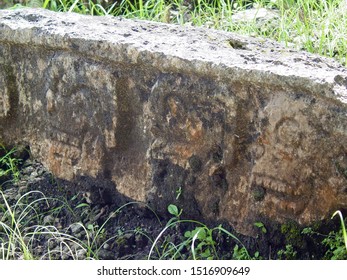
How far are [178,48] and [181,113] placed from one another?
230 mm

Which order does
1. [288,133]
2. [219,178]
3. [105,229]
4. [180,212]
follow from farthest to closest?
1. [105,229]
2. [180,212]
3. [219,178]
4. [288,133]

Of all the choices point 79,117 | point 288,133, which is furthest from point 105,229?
point 288,133

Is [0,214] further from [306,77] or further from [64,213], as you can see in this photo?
[306,77]

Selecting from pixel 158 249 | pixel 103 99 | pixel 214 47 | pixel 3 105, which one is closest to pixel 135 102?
pixel 103 99

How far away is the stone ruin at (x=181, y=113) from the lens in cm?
249

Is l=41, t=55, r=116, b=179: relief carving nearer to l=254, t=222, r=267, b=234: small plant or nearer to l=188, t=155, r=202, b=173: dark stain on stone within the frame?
l=188, t=155, r=202, b=173: dark stain on stone

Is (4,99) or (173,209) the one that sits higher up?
(4,99)

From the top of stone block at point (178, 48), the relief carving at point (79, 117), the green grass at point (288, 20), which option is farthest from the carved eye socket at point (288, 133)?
the green grass at point (288, 20)

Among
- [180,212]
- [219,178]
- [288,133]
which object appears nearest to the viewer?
[288,133]

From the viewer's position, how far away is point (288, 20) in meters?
3.94

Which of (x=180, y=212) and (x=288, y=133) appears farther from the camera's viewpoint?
(x=180, y=212)

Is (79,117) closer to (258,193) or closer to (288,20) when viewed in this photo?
(258,193)

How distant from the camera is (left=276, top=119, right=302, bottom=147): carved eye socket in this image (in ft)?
8.20

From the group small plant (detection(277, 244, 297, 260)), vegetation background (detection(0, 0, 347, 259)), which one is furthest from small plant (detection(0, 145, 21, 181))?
small plant (detection(277, 244, 297, 260))
